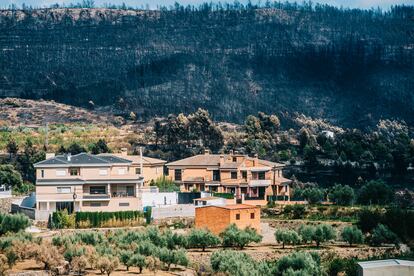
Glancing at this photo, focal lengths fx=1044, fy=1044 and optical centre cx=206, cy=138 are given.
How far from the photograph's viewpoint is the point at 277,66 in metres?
139

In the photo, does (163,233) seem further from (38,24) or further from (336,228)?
(38,24)

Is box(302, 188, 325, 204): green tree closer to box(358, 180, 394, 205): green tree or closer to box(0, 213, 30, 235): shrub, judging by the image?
box(358, 180, 394, 205): green tree

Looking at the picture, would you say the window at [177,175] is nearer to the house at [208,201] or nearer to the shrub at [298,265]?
the house at [208,201]

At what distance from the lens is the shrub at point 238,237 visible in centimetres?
4872

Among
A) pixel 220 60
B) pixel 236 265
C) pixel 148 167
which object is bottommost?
pixel 236 265

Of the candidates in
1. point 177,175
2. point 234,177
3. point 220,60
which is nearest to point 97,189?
point 234,177

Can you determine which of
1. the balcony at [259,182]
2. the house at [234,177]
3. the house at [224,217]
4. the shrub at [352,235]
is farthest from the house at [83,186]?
the shrub at [352,235]

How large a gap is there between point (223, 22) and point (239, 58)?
1004 centimetres

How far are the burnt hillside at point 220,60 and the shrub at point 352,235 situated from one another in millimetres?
66877

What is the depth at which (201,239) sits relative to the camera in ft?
156

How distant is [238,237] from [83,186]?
11.8 meters

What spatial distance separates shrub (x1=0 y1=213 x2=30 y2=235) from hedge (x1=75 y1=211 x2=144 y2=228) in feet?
11.9

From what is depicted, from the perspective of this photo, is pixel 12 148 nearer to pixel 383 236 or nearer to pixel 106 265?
pixel 383 236

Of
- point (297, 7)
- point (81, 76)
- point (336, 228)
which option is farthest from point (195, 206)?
point (297, 7)
